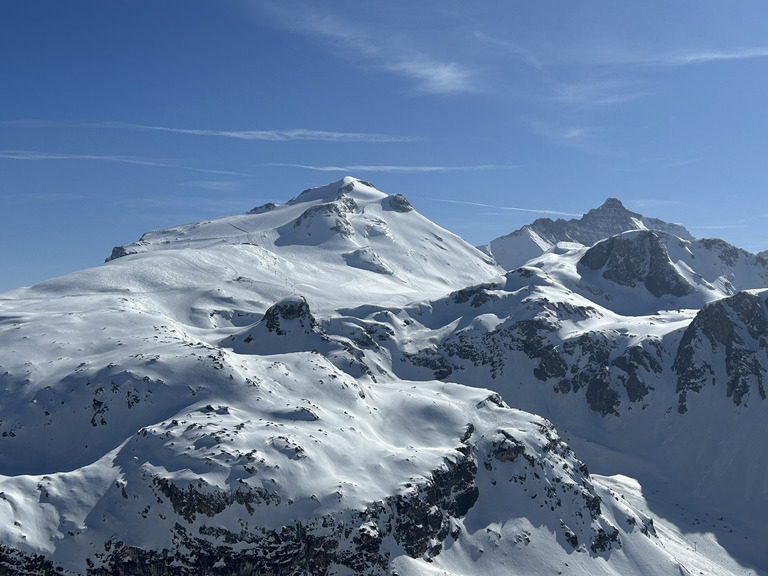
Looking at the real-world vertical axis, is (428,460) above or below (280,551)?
above

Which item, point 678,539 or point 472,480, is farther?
point 678,539

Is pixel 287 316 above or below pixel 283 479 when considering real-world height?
above

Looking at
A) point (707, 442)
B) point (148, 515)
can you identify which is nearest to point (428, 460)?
point (148, 515)

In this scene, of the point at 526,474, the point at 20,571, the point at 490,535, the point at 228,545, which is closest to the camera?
the point at 20,571

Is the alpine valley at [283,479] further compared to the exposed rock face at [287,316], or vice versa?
the exposed rock face at [287,316]

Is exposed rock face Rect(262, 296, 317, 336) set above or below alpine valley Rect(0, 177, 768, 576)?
above

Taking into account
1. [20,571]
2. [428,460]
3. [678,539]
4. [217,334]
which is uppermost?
[217,334]

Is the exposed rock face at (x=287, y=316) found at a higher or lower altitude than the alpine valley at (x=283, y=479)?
higher

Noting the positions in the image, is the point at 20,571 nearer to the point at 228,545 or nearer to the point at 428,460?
the point at 228,545

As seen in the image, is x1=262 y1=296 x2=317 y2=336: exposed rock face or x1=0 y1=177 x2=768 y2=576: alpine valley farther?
x1=262 y1=296 x2=317 y2=336: exposed rock face

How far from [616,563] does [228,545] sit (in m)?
70.4

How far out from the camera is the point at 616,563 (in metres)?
131

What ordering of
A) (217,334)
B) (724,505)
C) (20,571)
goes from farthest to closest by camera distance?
(217,334) < (724,505) < (20,571)

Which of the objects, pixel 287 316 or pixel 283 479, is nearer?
pixel 283 479
